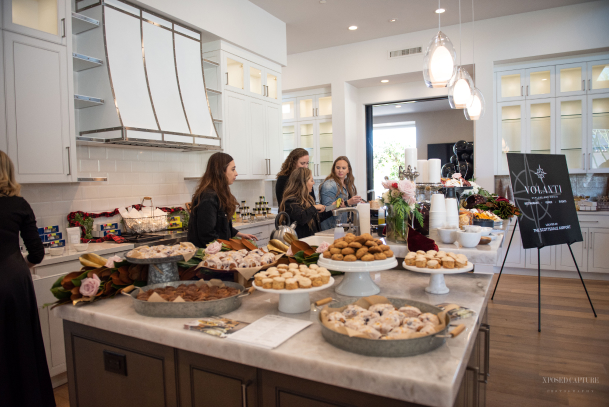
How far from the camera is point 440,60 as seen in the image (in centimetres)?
291

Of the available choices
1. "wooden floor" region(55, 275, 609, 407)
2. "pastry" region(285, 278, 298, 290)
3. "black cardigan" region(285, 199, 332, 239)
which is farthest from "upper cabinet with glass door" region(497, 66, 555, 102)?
"pastry" region(285, 278, 298, 290)

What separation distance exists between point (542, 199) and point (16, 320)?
4023 millimetres

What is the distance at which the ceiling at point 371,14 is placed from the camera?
5.03 m

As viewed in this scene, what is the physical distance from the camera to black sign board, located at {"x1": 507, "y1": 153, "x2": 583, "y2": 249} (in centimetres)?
354

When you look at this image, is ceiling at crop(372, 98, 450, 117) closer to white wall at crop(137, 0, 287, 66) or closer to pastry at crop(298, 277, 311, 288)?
white wall at crop(137, 0, 287, 66)

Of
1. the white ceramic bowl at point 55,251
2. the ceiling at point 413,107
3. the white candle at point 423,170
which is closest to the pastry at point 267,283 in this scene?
the white candle at point 423,170

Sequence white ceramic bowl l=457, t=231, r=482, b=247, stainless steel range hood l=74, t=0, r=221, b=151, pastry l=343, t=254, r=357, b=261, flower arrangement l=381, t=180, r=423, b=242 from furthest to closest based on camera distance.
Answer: stainless steel range hood l=74, t=0, r=221, b=151
flower arrangement l=381, t=180, r=423, b=242
white ceramic bowl l=457, t=231, r=482, b=247
pastry l=343, t=254, r=357, b=261

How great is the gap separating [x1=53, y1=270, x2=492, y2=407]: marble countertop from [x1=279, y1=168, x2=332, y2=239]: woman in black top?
1706 mm

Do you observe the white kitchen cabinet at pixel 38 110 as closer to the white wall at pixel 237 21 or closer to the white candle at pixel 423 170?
the white wall at pixel 237 21

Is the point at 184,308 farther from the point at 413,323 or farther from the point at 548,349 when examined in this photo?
the point at 548,349

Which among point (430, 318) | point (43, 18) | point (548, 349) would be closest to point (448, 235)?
point (430, 318)

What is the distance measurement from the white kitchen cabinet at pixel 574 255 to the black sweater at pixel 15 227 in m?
5.82

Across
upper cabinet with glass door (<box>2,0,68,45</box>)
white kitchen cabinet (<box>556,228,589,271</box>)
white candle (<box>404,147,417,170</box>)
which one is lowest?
white kitchen cabinet (<box>556,228,589,271</box>)

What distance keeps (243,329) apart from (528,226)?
316 cm
